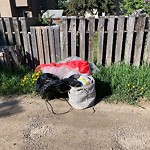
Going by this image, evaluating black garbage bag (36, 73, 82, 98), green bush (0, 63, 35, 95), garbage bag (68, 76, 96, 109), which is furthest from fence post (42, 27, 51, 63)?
garbage bag (68, 76, 96, 109)

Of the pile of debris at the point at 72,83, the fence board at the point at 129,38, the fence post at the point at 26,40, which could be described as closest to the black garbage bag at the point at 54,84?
the pile of debris at the point at 72,83

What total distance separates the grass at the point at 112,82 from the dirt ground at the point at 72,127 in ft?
0.71

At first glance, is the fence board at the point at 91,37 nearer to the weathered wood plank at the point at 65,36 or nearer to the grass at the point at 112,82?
the grass at the point at 112,82

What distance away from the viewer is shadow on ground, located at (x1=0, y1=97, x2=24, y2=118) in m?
3.17

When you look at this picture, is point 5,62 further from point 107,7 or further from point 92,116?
point 107,7

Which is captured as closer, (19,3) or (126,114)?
(126,114)

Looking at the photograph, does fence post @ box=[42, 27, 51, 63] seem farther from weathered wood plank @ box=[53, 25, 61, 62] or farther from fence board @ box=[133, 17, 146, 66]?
fence board @ box=[133, 17, 146, 66]

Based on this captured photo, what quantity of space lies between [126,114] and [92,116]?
1.76 ft

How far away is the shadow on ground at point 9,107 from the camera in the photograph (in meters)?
3.17

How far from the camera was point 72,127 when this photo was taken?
109 inches

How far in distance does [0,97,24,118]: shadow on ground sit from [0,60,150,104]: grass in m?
0.22

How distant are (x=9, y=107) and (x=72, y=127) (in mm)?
1240

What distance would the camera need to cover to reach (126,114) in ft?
9.89

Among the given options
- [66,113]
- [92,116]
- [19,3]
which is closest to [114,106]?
[92,116]
